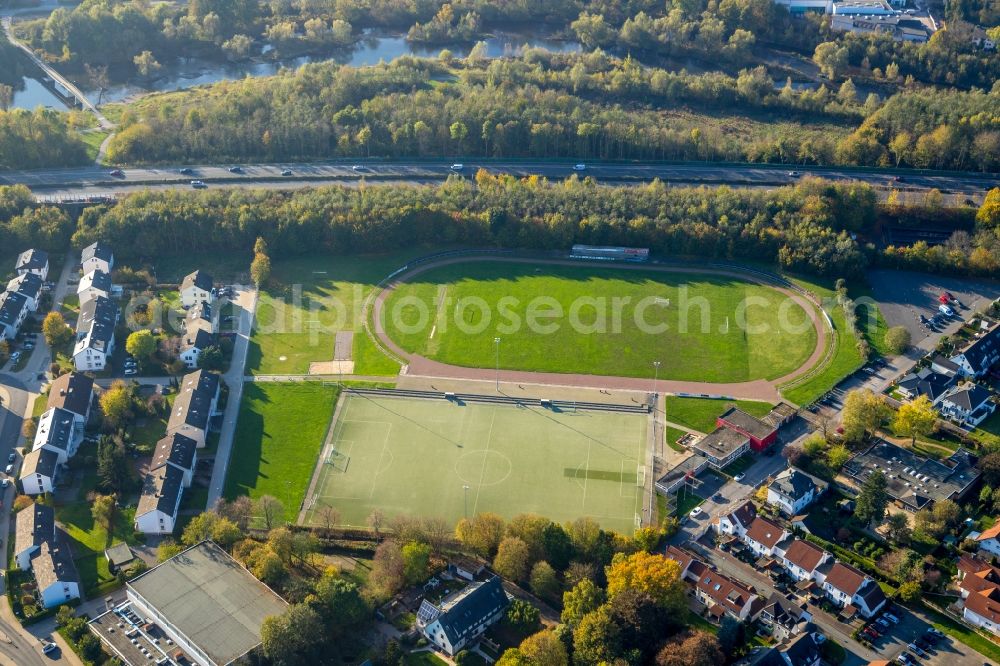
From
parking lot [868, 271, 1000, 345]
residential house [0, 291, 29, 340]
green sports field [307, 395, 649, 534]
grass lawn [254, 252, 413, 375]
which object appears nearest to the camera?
green sports field [307, 395, 649, 534]

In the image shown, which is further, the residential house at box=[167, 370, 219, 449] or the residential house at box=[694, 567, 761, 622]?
the residential house at box=[167, 370, 219, 449]

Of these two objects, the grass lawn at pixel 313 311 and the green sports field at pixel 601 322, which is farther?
the grass lawn at pixel 313 311

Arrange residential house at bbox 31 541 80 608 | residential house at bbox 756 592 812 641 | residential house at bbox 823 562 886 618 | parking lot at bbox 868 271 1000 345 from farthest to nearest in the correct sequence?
parking lot at bbox 868 271 1000 345
residential house at bbox 31 541 80 608
residential house at bbox 823 562 886 618
residential house at bbox 756 592 812 641

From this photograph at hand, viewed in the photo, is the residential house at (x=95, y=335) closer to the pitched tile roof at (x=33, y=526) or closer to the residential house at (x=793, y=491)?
the pitched tile roof at (x=33, y=526)

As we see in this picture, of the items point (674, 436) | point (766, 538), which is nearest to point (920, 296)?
point (674, 436)

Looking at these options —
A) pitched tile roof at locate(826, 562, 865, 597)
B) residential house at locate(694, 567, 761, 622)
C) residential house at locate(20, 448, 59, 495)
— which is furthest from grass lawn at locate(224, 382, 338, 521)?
pitched tile roof at locate(826, 562, 865, 597)

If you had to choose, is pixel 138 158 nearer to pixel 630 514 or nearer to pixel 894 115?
pixel 630 514

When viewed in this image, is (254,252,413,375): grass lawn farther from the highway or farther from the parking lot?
the parking lot

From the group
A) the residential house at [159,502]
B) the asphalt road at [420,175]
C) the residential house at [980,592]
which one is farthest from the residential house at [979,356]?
the residential house at [159,502]
